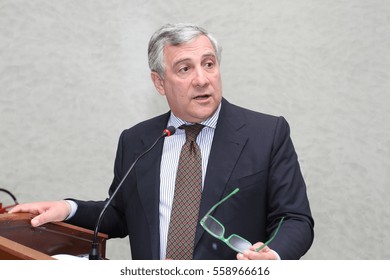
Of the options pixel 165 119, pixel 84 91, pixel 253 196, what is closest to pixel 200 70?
pixel 165 119

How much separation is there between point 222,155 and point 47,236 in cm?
64

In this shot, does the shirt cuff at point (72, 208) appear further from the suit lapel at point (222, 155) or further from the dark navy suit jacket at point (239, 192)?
the suit lapel at point (222, 155)

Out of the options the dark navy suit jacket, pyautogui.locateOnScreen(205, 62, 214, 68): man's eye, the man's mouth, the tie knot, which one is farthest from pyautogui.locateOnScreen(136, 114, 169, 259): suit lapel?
pyautogui.locateOnScreen(205, 62, 214, 68): man's eye

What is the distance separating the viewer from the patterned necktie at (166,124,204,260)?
1.49m

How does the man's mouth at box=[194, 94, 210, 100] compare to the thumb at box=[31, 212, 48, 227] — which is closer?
the thumb at box=[31, 212, 48, 227]

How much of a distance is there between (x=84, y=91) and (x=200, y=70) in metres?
1.50

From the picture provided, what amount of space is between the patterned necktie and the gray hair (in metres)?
0.36

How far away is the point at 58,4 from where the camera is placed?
9.62ft

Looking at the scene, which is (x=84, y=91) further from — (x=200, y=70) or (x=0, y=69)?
(x=200, y=70)

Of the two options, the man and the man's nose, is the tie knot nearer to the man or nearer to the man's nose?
the man

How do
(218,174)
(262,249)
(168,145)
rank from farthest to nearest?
(168,145), (218,174), (262,249)

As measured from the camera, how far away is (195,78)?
1.62 m

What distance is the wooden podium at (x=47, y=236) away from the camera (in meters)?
1.38

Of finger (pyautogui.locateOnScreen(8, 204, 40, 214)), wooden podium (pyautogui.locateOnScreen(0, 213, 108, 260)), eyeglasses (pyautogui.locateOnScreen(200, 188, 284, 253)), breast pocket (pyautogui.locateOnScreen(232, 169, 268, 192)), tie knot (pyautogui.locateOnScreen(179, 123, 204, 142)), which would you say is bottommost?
wooden podium (pyautogui.locateOnScreen(0, 213, 108, 260))
